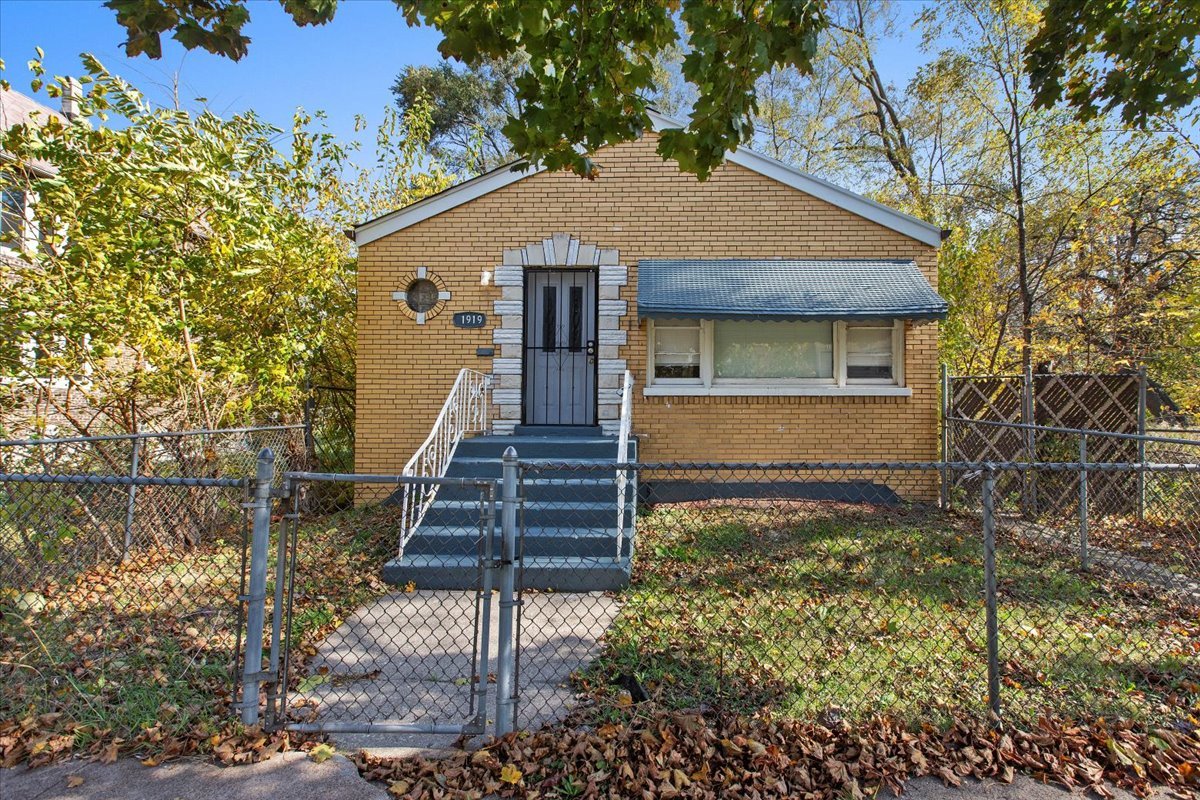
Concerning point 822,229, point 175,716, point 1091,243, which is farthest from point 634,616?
point 1091,243

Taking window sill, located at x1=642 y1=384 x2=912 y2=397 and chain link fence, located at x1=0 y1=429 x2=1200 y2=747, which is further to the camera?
window sill, located at x1=642 y1=384 x2=912 y2=397

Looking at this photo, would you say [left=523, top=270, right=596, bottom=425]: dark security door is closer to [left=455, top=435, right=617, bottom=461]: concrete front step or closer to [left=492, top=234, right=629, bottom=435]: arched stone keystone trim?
[left=492, top=234, right=629, bottom=435]: arched stone keystone trim

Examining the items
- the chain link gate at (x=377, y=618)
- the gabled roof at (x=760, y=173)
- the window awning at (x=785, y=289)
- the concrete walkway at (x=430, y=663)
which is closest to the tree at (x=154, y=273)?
the gabled roof at (x=760, y=173)

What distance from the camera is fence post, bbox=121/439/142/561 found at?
19.3ft

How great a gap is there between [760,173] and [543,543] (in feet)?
19.4

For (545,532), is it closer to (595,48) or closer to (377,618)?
(377,618)

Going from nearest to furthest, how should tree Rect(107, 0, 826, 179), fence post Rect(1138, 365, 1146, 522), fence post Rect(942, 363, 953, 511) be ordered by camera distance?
tree Rect(107, 0, 826, 179)
fence post Rect(1138, 365, 1146, 522)
fence post Rect(942, 363, 953, 511)

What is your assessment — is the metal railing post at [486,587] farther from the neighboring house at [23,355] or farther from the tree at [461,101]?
the tree at [461,101]

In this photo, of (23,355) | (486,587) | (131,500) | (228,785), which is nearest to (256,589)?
(228,785)

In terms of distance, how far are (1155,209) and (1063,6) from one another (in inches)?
357

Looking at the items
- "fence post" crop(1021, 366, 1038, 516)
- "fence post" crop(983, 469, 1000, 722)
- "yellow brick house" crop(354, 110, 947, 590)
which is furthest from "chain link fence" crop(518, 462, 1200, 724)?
"yellow brick house" crop(354, 110, 947, 590)

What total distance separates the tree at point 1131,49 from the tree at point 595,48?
211cm

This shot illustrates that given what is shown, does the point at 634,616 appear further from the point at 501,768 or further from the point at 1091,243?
the point at 1091,243

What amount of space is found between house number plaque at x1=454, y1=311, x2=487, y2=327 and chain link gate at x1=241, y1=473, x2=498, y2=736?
259 centimetres
